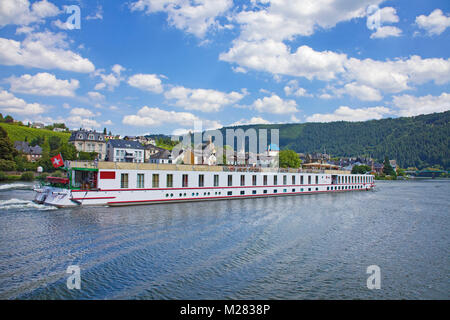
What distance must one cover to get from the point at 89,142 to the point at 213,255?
99700 mm

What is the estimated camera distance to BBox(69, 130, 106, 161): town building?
102 metres

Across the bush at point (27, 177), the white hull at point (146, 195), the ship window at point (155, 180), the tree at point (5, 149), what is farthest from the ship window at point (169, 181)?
the tree at point (5, 149)

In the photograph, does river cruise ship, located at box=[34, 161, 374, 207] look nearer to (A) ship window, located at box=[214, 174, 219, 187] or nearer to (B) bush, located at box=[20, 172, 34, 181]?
(A) ship window, located at box=[214, 174, 219, 187]

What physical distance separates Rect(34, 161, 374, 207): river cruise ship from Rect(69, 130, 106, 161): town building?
69490 mm

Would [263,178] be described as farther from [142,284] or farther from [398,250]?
[142,284]

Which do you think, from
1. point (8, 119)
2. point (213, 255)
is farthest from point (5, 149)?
point (8, 119)

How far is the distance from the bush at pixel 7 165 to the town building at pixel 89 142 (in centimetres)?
2425

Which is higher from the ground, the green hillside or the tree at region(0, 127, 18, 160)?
the green hillside

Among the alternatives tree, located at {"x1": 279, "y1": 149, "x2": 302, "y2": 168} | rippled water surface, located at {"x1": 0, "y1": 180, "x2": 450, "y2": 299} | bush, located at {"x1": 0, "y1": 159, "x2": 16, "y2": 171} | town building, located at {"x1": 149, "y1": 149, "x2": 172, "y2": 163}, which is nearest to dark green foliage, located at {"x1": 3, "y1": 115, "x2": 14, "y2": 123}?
bush, located at {"x1": 0, "y1": 159, "x2": 16, "y2": 171}
